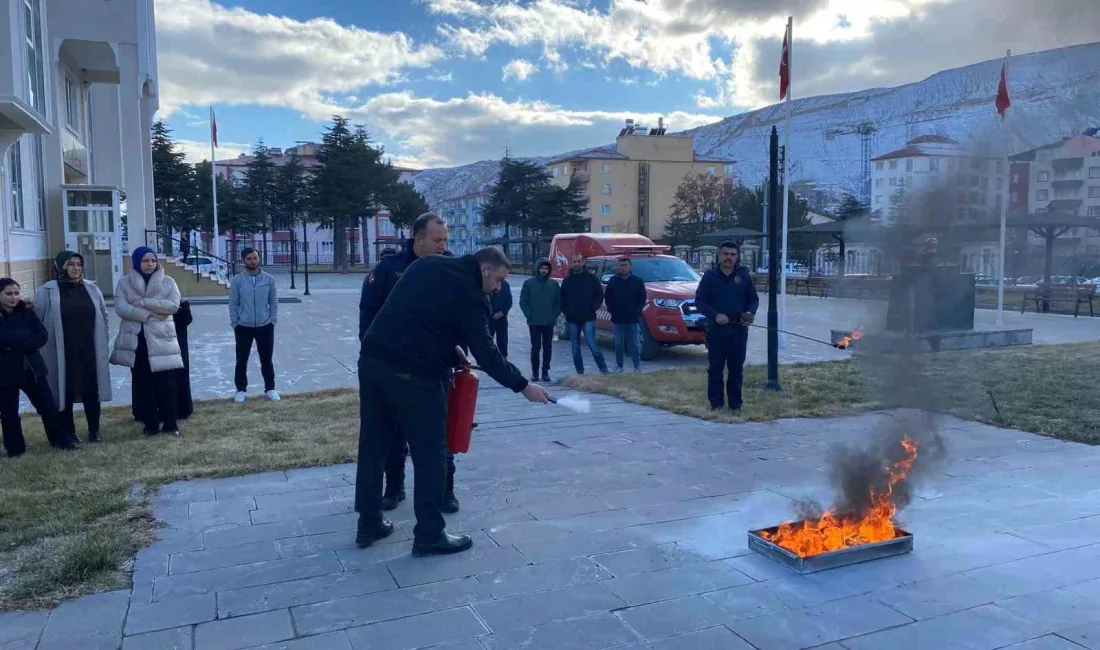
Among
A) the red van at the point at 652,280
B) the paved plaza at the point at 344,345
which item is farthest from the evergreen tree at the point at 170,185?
the red van at the point at 652,280

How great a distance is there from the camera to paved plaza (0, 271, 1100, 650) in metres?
3.61

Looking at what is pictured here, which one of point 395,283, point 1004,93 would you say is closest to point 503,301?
point 395,283

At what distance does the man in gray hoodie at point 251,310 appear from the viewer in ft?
30.7

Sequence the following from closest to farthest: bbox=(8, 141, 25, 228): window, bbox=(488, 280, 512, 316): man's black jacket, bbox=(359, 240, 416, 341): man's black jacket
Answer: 1. bbox=(359, 240, 416, 341): man's black jacket
2. bbox=(488, 280, 512, 316): man's black jacket
3. bbox=(8, 141, 25, 228): window

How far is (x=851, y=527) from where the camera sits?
15.3 feet

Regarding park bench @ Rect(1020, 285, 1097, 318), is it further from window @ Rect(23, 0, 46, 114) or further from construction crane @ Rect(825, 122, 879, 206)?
window @ Rect(23, 0, 46, 114)

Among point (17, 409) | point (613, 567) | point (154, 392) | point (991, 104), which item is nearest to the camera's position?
point (991, 104)

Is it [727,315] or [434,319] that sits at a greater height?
[434,319]

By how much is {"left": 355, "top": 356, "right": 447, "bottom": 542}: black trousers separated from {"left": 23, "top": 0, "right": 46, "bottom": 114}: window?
12.4m

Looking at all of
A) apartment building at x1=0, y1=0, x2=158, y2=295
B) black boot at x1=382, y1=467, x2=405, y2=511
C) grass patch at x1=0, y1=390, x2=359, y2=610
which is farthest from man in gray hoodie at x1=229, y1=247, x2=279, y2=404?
apartment building at x1=0, y1=0, x2=158, y2=295

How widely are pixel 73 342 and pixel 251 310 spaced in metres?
2.26

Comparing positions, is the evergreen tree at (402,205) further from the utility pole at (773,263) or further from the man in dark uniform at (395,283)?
the man in dark uniform at (395,283)

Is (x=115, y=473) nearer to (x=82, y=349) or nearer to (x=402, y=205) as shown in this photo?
(x=82, y=349)

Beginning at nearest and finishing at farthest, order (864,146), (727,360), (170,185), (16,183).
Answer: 1. (864,146)
2. (727,360)
3. (16,183)
4. (170,185)
